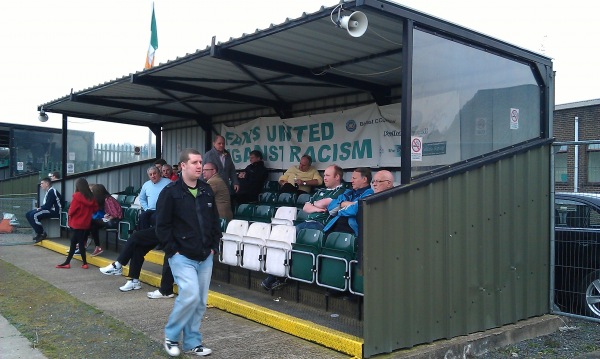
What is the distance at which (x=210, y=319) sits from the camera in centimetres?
609

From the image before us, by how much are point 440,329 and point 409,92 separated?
2274mm

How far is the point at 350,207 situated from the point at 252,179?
554cm

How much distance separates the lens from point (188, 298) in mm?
4617

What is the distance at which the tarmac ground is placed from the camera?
494cm

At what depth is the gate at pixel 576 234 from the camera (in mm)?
6324

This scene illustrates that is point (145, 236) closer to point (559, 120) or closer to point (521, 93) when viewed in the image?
point (521, 93)

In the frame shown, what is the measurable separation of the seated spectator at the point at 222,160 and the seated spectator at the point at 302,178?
97 centimetres

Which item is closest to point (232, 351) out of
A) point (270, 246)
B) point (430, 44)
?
point (270, 246)

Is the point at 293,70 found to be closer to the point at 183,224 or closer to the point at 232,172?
the point at 232,172

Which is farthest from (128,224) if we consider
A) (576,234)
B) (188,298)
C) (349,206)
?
(576,234)

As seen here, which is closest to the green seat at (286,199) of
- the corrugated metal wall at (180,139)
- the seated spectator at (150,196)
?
the seated spectator at (150,196)

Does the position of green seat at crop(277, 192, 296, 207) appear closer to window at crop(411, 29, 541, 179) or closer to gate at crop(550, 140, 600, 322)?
window at crop(411, 29, 541, 179)

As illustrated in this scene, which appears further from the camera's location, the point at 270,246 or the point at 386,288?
the point at 270,246

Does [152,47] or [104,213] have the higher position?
[152,47]
